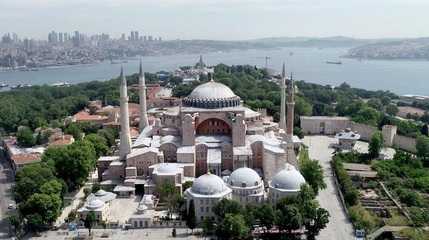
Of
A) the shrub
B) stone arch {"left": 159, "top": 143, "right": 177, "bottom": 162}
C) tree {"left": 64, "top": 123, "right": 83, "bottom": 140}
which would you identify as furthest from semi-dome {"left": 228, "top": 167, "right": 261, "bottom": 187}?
tree {"left": 64, "top": 123, "right": 83, "bottom": 140}

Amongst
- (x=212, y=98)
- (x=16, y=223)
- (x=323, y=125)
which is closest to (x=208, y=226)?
(x=16, y=223)

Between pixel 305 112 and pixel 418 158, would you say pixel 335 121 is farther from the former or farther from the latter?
pixel 418 158

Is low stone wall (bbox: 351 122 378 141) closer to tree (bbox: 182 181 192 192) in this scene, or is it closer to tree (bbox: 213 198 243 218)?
tree (bbox: 182 181 192 192)

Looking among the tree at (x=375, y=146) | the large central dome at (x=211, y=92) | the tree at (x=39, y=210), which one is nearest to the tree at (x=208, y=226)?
the tree at (x=39, y=210)

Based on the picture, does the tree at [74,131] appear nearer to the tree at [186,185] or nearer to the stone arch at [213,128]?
the stone arch at [213,128]

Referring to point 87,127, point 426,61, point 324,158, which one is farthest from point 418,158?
point 426,61

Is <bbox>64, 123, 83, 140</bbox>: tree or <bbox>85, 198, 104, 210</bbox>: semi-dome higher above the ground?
<bbox>64, 123, 83, 140</bbox>: tree

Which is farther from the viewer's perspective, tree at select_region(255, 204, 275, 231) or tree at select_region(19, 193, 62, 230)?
tree at select_region(19, 193, 62, 230)
